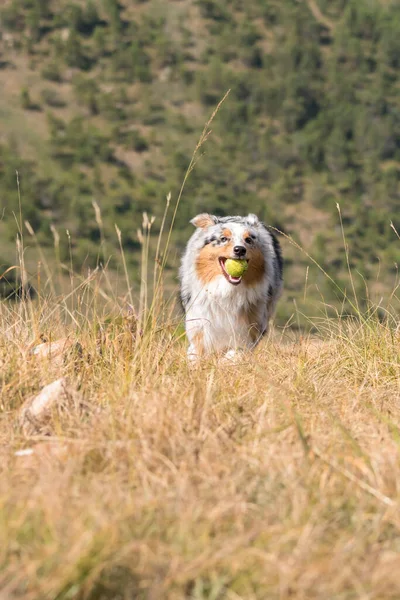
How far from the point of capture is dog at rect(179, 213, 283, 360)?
6742 mm

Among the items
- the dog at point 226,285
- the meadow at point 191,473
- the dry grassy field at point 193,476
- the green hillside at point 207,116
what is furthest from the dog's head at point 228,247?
the green hillside at point 207,116

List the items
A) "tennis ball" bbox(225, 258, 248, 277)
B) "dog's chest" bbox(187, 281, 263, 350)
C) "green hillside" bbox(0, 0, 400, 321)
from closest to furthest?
"tennis ball" bbox(225, 258, 248, 277) < "dog's chest" bbox(187, 281, 263, 350) < "green hillside" bbox(0, 0, 400, 321)

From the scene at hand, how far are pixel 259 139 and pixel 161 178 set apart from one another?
20190 mm

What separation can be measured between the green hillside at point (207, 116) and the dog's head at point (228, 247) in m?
107

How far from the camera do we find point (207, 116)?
162 metres

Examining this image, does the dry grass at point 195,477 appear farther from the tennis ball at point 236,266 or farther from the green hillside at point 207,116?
the green hillside at point 207,116

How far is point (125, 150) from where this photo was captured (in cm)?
15125

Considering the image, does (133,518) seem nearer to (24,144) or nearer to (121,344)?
(121,344)

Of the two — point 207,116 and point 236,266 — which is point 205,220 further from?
point 207,116

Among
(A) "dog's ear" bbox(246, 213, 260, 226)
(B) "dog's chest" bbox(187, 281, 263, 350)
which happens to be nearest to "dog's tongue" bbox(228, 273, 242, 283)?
(B) "dog's chest" bbox(187, 281, 263, 350)

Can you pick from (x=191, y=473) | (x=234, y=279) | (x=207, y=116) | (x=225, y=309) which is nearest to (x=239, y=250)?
(x=234, y=279)

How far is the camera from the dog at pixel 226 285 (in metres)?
6.74

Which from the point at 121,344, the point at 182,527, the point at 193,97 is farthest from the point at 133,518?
the point at 193,97

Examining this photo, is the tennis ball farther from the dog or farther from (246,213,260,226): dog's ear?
(246,213,260,226): dog's ear
